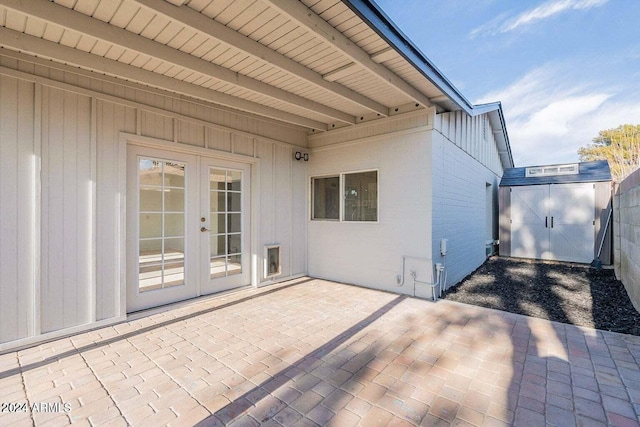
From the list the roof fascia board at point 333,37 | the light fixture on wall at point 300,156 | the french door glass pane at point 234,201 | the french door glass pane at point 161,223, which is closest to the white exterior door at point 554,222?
the light fixture on wall at point 300,156

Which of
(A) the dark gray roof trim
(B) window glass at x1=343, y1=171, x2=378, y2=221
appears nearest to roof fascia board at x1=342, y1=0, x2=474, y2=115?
(A) the dark gray roof trim

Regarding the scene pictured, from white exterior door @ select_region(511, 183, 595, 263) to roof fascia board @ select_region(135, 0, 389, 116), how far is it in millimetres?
7150

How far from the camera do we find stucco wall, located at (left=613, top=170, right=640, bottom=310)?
3834mm

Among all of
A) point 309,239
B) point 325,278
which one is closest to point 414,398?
point 325,278

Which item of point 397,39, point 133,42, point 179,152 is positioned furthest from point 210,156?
point 397,39

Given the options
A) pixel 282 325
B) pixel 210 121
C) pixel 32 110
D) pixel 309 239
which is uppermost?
pixel 210 121

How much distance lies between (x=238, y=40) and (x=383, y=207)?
3.20 m

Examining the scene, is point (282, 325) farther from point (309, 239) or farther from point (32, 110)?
point (32, 110)

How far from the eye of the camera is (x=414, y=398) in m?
1.98

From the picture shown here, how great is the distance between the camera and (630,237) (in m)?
4.34

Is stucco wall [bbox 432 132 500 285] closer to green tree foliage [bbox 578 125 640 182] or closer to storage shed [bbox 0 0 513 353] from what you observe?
storage shed [bbox 0 0 513 353]

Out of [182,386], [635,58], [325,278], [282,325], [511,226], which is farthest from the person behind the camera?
[635,58]

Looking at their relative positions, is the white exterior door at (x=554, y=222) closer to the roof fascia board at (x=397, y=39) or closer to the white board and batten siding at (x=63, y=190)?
the roof fascia board at (x=397, y=39)

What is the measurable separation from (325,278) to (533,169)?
7.68 metres
